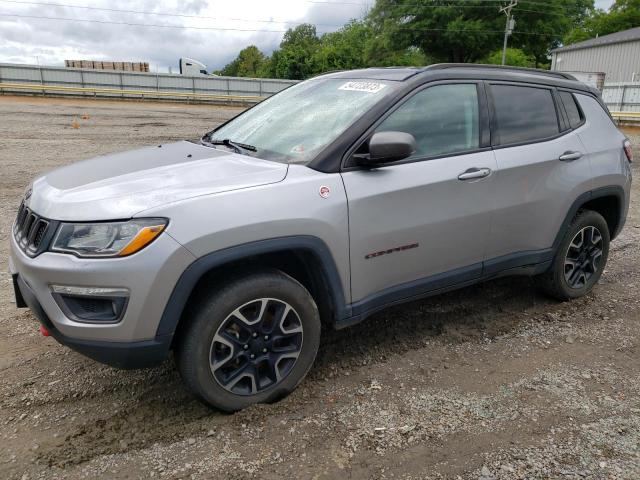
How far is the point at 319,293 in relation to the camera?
2.97 m

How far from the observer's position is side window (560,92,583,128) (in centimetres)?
407

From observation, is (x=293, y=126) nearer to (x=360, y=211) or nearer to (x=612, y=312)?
(x=360, y=211)

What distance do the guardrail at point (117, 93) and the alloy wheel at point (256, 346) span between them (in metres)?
29.4

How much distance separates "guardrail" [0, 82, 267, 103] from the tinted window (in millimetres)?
28461

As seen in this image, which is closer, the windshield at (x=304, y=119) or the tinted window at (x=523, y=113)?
the windshield at (x=304, y=119)

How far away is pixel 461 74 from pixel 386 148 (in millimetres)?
1081

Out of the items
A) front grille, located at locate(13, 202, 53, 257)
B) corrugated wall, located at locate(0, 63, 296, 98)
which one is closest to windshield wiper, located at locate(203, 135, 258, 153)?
front grille, located at locate(13, 202, 53, 257)

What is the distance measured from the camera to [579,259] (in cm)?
428

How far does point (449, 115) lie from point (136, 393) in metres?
2.59

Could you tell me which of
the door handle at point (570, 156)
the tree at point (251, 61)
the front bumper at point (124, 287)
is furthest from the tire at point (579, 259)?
the tree at point (251, 61)

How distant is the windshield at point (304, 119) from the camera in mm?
3094

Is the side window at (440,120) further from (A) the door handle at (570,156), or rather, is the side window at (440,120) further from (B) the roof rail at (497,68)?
(A) the door handle at (570,156)

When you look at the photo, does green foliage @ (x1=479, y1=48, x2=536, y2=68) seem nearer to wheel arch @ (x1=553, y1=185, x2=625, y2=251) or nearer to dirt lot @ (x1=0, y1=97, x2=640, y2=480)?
wheel arch @ (x1=553, y1=185, x2=625, y2=251)

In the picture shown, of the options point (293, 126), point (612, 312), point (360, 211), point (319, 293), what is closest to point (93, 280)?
point (319, 293)
